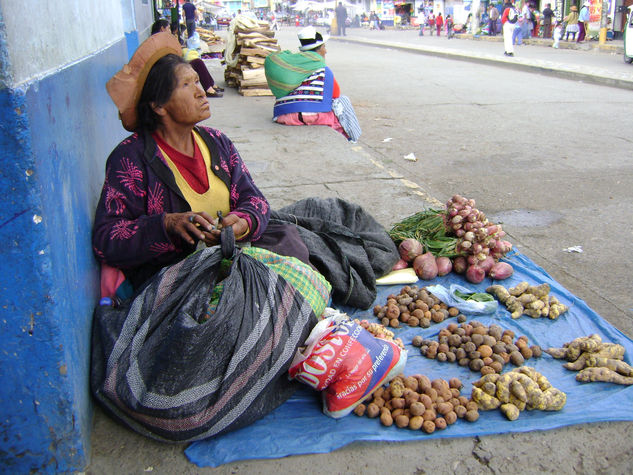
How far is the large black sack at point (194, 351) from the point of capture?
6.69 ft

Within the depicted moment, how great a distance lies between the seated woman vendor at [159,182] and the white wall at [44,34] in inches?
11.5

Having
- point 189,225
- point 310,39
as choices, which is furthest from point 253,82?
point 189,225

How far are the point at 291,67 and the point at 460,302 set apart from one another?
16.8 ft

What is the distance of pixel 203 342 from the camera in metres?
2.02

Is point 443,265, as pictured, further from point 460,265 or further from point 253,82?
point 253,82

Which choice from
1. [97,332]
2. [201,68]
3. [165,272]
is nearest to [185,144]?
[165,272]

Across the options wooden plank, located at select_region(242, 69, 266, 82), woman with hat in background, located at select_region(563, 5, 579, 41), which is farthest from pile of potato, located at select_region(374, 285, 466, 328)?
woman with hat in background, located at select_region(563, 5, 579, 41)

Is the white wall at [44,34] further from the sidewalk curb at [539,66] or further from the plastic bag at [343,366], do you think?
the sidewalk curb at [539,66]

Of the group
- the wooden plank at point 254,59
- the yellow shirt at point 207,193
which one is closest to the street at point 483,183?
the wooden plank at point 254,59

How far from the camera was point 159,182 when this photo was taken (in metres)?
2.58

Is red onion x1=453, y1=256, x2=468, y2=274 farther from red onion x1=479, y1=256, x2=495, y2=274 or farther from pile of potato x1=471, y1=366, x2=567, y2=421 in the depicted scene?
pile of potato x1=471, y1=366, x2=567, y2=421

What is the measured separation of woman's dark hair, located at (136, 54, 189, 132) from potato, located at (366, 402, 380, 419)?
159 cm

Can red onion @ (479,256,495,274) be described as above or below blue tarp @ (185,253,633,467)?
above

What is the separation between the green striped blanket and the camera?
738 centimetres
